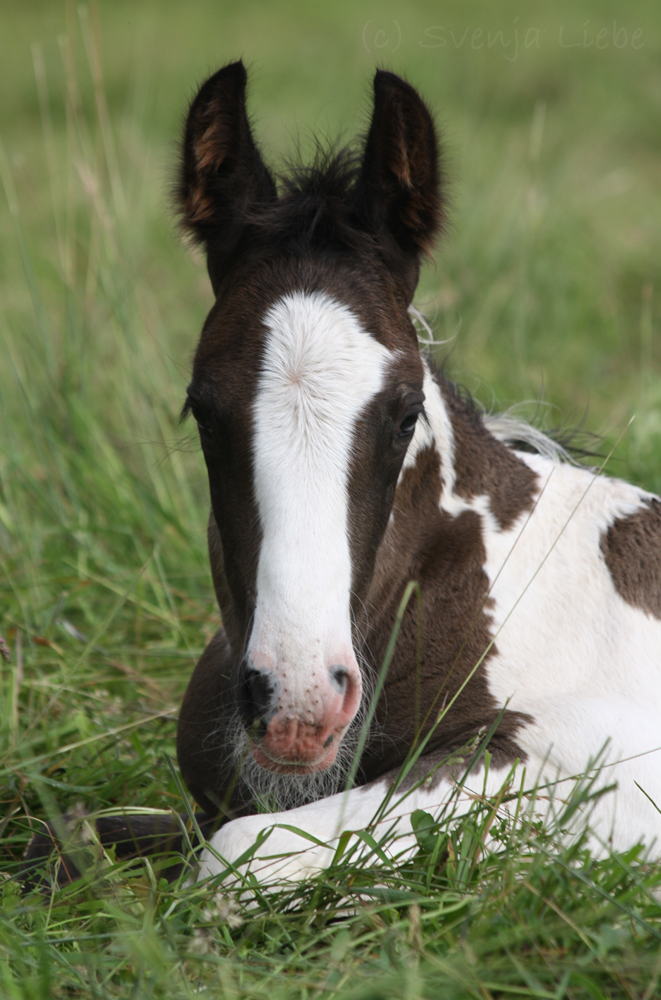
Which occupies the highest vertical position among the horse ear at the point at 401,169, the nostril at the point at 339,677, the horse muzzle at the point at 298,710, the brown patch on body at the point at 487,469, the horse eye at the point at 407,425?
the horse ear at the point at 401,169

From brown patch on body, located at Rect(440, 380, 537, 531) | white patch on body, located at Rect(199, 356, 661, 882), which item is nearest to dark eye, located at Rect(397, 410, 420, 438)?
white patch on body, located at Rect(199, 356, 661, 882)

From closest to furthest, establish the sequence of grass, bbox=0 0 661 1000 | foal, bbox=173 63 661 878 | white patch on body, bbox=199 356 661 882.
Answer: grass, bbox=0 0 661 1000 < foal, bbox=173 63 661 878 < white patch on body, bbox=199 356 661 882

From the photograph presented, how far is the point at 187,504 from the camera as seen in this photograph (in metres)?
4.49

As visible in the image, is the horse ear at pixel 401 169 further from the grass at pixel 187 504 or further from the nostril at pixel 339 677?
the nostril at pixel 339 677

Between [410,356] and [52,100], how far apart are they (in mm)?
13605

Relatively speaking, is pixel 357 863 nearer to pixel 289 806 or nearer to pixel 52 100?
pixel 289 806

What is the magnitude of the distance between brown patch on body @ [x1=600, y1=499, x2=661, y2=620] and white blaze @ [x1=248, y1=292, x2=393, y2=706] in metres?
0.92

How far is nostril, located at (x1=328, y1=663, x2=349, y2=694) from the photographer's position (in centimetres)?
183

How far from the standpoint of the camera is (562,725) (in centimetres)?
226

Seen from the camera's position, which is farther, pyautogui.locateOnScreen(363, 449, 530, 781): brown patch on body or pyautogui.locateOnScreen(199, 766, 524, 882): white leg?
pyautogui.locateOnScreen(363, 449, 530, 781): brown patch on body

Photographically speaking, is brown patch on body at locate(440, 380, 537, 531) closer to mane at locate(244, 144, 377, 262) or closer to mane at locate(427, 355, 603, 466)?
mane at locate(427, 355, 603, 466)

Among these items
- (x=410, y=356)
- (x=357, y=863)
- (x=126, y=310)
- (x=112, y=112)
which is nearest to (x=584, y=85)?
(x=112, y=112)

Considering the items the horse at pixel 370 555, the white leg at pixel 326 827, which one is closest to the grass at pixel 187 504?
the white leg at pixel 326 827

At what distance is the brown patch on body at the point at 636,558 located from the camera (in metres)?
2.51
